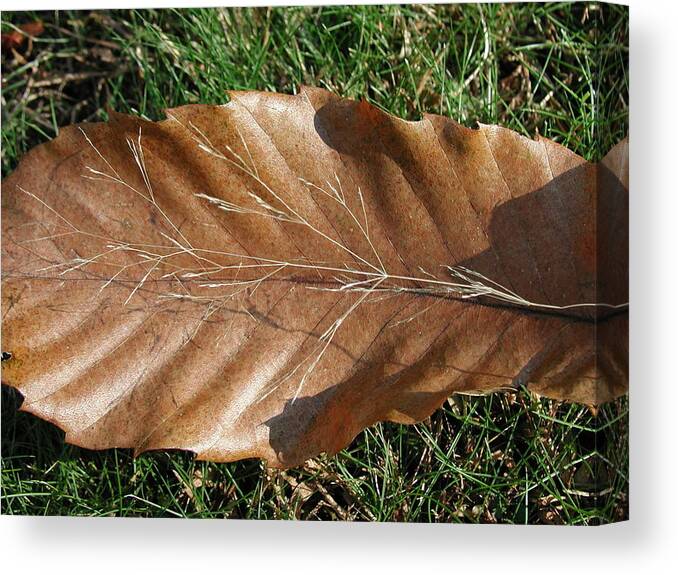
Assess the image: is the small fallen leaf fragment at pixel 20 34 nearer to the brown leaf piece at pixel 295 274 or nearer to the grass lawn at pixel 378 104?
the grass lawn at pixel 378 104

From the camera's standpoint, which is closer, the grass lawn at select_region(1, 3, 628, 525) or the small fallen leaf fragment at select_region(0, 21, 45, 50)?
the grass lawn at select_region(1, 3, 628, 525)

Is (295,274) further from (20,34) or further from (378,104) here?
(20,34)

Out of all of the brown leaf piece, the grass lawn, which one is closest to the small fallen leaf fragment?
the grass lawn

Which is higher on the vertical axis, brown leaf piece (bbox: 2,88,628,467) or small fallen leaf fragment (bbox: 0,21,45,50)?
small fallen leaf fragment (bbox: 0,21,45,50)

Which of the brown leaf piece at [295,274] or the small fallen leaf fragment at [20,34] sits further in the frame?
the small fallen leaf fragment at [20,34]

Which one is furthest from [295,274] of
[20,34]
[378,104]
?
[20,34]

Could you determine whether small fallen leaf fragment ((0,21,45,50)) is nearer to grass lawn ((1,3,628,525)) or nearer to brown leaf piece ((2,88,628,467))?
grass lawn ((1,3,628,525))

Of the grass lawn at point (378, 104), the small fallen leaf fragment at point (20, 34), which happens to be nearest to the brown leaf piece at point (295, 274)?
the grass lawn at point (378, 104)
